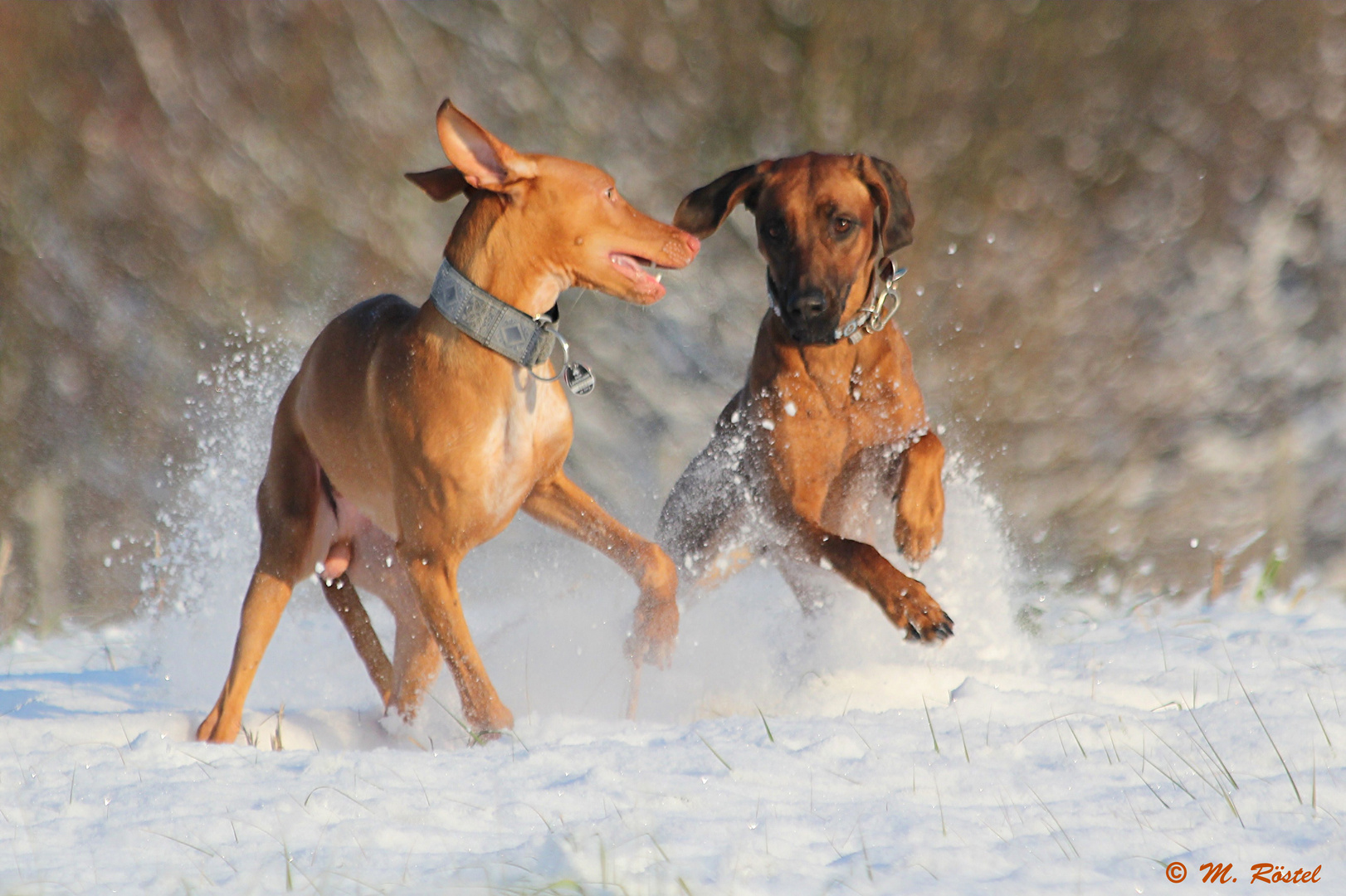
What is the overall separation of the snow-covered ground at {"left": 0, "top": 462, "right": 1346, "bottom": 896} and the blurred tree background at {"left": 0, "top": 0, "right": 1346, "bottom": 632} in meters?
2.92

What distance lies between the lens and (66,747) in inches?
113

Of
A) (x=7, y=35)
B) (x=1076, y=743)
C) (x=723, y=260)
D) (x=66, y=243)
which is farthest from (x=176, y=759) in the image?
(x=7, y=35)

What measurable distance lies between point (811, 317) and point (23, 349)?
20.2 ft

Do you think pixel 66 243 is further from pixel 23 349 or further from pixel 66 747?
pixel 66 747

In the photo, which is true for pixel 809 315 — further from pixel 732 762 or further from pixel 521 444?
pixel 732 762

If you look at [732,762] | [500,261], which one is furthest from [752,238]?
[732,762]

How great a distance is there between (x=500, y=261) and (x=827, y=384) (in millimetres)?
1206

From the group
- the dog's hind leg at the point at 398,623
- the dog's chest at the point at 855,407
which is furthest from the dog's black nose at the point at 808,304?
the dog's hind leg at the point at 398,623

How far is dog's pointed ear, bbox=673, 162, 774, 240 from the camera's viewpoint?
387 cm

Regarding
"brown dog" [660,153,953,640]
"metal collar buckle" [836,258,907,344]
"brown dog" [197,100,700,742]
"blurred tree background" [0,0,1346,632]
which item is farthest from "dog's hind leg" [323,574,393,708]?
"blurred tree background" [0,0,1346,632]

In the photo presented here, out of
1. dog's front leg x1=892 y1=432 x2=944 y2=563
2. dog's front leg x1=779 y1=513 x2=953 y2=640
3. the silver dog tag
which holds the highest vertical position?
dog's front leg x1=892 y1=432 x2=944 y2=563

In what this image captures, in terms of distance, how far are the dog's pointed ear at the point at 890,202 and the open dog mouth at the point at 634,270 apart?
3.08 ft

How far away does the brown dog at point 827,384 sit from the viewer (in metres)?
3.65

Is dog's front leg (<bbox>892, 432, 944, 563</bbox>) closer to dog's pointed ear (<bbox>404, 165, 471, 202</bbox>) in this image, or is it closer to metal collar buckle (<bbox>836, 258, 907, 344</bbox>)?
metal collar buckle (<bbox>836, 258, 907, 344</bbox>)
